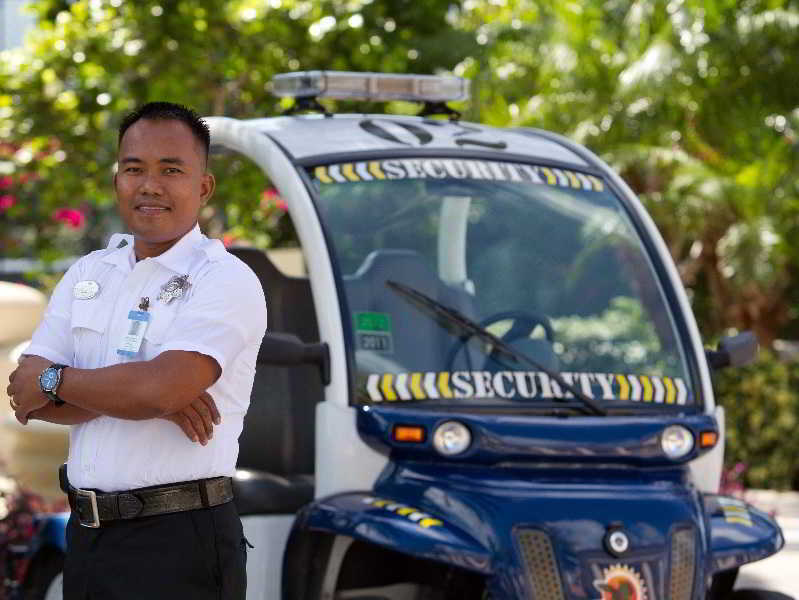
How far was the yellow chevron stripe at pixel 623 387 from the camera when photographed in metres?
5.20

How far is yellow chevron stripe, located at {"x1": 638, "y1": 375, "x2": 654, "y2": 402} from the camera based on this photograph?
5.25m

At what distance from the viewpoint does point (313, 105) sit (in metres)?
6.09

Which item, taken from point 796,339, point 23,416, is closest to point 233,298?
point 23,416

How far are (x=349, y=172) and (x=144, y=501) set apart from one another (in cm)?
225

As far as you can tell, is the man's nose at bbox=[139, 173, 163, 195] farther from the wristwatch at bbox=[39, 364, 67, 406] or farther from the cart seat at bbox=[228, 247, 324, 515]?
the cart seat at bbox=[228, 247, 324, 515]

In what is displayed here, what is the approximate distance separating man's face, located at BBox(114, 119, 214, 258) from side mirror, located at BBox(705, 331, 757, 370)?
8.06 ft

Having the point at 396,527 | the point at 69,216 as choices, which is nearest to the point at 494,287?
the point at 396,527

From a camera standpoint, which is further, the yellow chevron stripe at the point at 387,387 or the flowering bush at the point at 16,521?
the flowering bush at the point at 16,521

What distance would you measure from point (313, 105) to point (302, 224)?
96 cm

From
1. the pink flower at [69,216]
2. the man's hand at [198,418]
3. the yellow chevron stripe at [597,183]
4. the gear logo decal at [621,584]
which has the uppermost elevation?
the pink flower at [69,216]

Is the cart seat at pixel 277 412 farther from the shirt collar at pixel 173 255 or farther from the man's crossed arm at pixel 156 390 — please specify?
the man's crossed arm at pixel 156 390

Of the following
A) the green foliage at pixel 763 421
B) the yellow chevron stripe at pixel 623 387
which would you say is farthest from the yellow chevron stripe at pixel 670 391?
the green foliage at pixel 763 421

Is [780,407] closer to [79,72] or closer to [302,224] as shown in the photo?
[79,72]

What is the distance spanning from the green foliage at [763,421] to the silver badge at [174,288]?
9098mm
